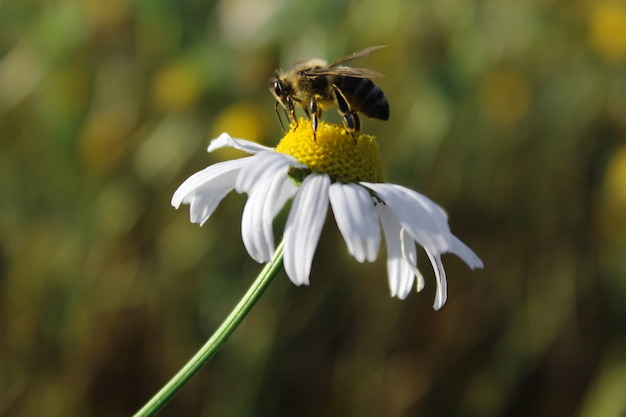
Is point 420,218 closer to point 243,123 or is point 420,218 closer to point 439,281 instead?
point 439,281

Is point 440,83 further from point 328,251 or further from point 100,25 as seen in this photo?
point 100,25

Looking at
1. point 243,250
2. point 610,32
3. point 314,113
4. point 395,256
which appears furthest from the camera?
point 610,32

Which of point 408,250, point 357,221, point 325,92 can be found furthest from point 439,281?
point 325,92

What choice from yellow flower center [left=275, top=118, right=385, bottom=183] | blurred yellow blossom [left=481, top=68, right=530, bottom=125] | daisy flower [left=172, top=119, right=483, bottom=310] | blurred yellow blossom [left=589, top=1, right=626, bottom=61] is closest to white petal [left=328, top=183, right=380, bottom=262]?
daisy flower [left=172, top=119, right=483, bottom=310]

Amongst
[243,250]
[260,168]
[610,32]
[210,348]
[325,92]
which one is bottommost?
[210,348]

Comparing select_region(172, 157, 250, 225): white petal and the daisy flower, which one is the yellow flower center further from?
select_region(172, 157, 250, 225): white petal

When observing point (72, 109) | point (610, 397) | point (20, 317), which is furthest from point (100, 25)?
point (610, 397)

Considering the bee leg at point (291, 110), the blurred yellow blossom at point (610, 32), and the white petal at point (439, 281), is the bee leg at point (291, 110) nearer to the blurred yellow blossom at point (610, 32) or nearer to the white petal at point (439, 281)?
the white petal at point (439, 281)
